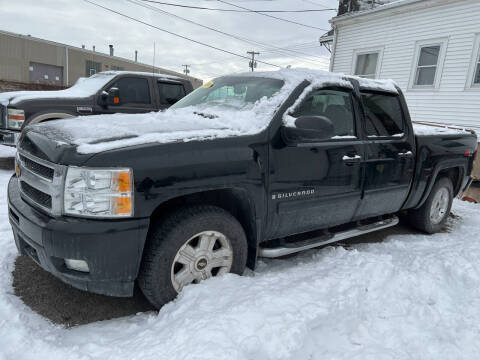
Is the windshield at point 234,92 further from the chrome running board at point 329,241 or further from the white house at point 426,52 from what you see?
the white house at point 426,52

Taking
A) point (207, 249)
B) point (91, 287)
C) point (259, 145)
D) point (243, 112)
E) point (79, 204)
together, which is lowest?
point (91, 287)

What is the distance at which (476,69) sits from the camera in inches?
419

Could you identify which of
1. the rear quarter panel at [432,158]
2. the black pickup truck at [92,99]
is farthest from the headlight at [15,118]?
the rear quarter panel at [432,158]

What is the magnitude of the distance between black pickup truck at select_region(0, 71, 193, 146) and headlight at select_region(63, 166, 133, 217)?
4882 mm

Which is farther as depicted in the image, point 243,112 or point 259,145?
point 243,112

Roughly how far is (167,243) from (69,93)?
573 centimetres

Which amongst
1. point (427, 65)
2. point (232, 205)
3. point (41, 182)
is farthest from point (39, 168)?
point (427, 65)

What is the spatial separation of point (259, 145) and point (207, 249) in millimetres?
852

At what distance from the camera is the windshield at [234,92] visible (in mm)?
3217

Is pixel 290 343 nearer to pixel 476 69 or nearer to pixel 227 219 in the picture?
pixel 227 219

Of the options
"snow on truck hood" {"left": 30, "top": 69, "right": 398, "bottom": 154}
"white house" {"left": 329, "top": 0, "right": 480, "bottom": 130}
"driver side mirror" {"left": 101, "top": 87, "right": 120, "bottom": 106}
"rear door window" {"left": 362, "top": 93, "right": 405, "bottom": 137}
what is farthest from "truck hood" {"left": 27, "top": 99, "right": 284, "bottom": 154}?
"white house" {"left": 329, "top": 0, "right": 480, "bottom": 130}

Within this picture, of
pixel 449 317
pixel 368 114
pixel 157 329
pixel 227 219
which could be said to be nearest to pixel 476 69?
pixel 368 114

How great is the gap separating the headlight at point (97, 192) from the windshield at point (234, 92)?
4.53 ft

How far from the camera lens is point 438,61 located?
11.4m
